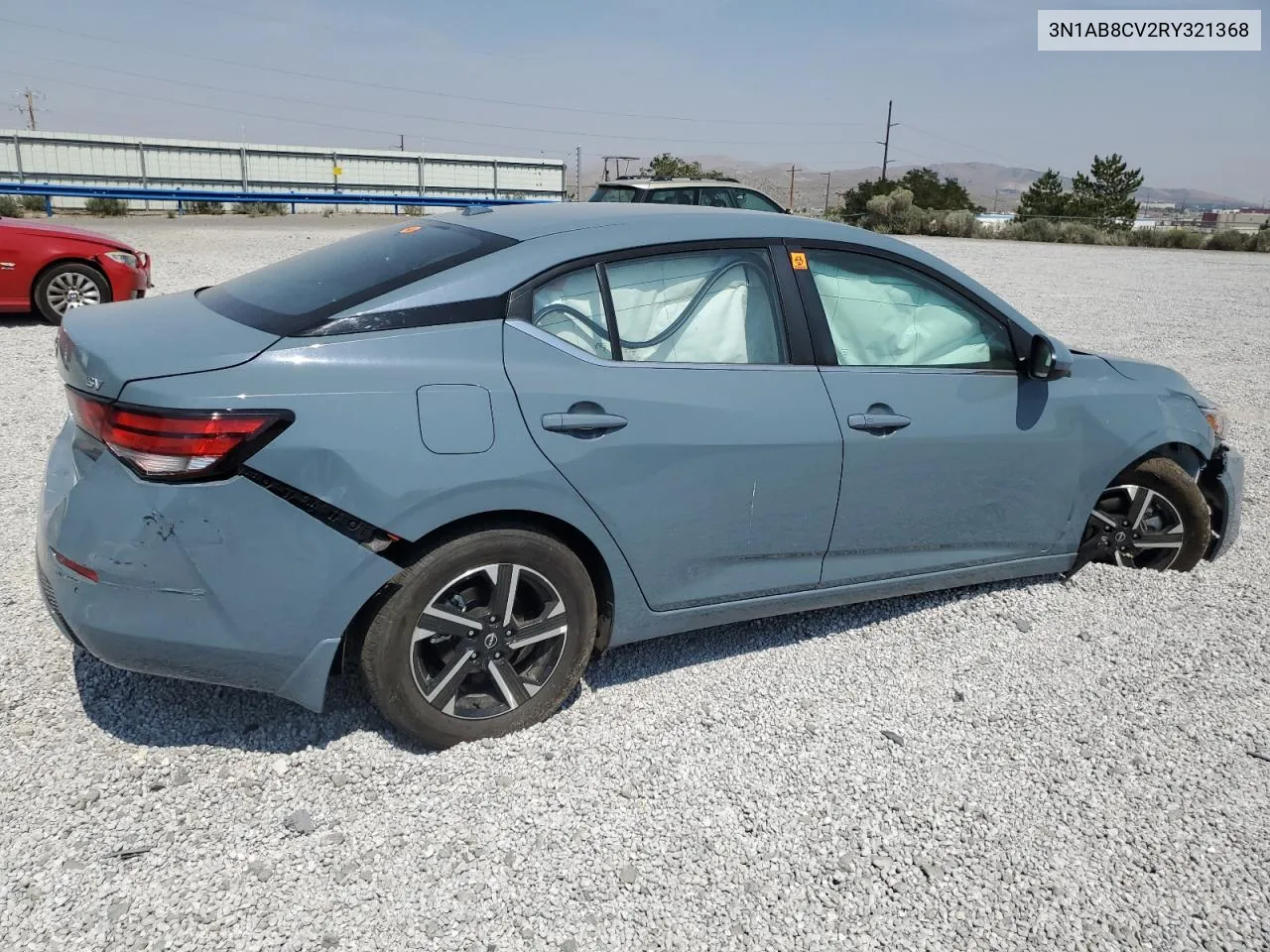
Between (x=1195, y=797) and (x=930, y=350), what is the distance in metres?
1.77

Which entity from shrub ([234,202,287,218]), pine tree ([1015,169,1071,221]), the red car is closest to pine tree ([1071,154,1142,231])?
pine tree ([1015,169,1071,221])

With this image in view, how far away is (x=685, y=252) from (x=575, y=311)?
50cm

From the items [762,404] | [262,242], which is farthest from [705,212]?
[262,242]

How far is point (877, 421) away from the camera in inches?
137

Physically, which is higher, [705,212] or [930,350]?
[705,212]

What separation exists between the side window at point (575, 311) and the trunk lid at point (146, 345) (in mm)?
811

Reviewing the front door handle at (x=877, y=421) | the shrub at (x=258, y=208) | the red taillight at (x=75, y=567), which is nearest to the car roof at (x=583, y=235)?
the front door handle at (x=877, y=421)

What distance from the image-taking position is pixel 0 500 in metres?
5.00

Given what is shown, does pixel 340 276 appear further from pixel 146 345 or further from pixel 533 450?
pixel 533 450

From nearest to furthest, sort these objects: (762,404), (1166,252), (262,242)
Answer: (762,404)
(262,242)
(1166,252)

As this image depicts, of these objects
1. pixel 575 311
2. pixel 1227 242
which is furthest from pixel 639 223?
pixel 1227 242

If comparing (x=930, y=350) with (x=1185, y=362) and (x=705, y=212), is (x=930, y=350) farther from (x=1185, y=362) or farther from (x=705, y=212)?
(x=1185, y=362)

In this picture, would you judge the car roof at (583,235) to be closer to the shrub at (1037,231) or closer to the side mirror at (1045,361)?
the side mirror at (1045,361)

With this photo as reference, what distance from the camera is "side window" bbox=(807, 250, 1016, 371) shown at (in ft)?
11.8
